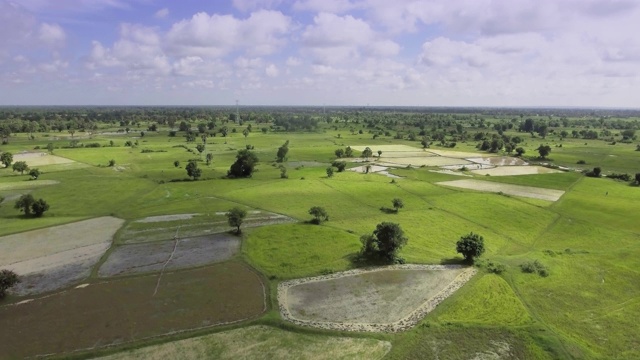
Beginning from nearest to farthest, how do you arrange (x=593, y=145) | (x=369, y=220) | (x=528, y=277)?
(x=528, y=277) → (x=369, y=220) → (x=593, y=145)

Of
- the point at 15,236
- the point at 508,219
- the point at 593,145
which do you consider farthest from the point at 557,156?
the point at 15,236

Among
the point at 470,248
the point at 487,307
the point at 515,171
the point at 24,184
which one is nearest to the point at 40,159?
the point at 24,184

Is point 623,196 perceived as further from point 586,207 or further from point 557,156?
point 557,156

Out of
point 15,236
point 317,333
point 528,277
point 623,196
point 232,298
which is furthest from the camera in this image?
point 623,196

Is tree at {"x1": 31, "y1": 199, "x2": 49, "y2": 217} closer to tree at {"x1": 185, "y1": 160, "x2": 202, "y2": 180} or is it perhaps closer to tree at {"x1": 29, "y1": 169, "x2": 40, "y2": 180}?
tree at {"x1": 185, "y1": 160, "x2": 202, "y2": 180}

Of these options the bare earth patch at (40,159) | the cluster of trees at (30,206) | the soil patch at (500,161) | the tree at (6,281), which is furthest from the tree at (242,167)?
the soil patch at (500,161)
